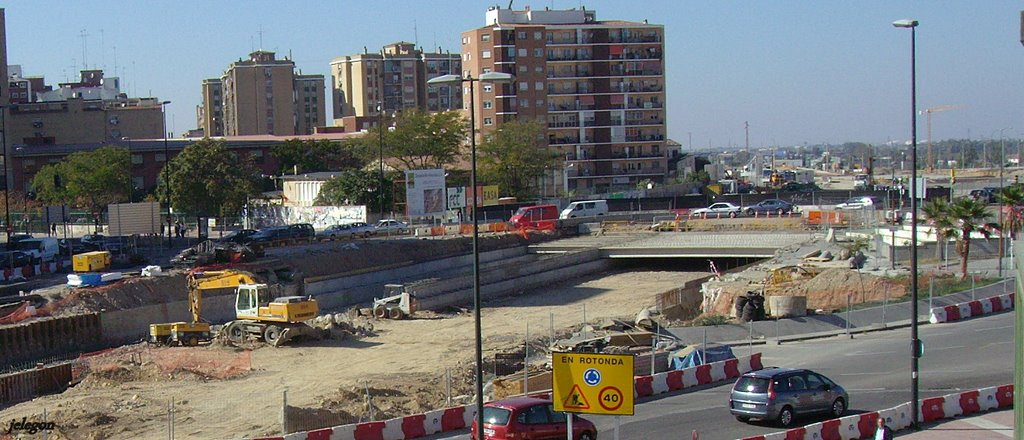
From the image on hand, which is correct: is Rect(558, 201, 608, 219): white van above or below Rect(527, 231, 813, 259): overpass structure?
above

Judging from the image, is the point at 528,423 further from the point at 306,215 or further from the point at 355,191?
the point at 306,215

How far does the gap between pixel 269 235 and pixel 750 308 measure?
116ft

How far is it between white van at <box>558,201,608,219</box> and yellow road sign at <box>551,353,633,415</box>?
6573 cm

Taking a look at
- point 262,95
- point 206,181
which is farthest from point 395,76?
point 206,181

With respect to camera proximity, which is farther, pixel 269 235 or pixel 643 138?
pixel 643 138

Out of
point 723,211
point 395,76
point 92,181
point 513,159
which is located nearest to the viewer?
point 723,211

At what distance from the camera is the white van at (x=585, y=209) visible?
8375 centimetres

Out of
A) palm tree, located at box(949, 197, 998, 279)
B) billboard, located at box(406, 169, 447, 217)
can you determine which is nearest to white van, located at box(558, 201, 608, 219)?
billboard, located at box(406, 169, 447, 217)

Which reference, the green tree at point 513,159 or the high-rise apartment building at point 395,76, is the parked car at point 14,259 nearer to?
the green tree at point 513,159

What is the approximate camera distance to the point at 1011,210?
48.0 metres

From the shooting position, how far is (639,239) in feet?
249

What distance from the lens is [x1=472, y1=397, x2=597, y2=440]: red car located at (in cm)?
2095

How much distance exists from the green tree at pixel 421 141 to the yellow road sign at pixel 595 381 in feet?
259

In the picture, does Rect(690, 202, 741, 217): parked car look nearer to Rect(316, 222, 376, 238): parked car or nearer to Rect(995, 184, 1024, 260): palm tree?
Rect(316, 222, 376, 238): parked car
